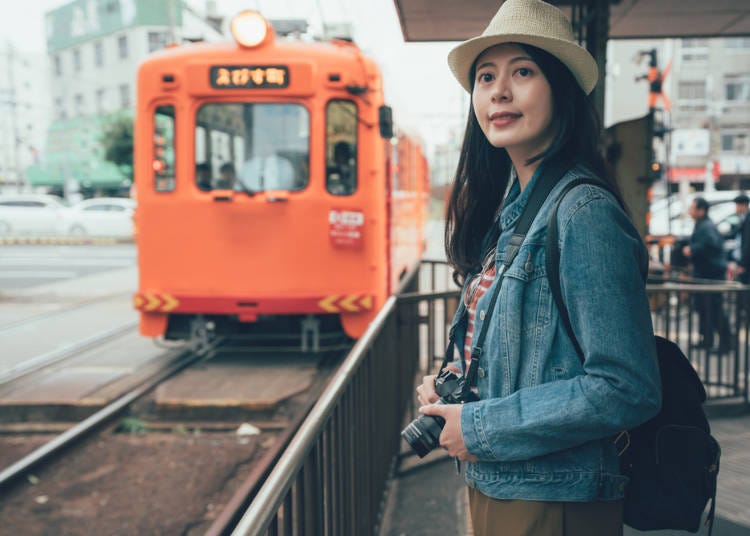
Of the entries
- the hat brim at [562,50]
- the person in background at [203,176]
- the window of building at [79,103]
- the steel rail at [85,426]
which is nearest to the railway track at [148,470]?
the steel rail at [85,426]

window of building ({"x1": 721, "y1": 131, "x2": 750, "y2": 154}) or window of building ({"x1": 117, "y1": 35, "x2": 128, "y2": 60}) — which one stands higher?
window of building ({"x1": 117, "y1": 35, "x2": 128, "y2": 60})

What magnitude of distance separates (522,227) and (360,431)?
1643 mm

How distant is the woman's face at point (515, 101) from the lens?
1482 mm

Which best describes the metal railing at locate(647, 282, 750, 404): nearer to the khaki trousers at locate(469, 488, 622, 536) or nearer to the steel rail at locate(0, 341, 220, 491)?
the khaki trousers at locate(469, 488, 622, 536)

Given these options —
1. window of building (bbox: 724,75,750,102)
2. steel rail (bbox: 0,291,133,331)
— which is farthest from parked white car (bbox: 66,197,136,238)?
window of building (bbox: 724,75,750,102)

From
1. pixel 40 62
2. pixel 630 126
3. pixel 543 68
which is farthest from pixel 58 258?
pixel 40 62

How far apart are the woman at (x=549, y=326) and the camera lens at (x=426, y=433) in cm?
8

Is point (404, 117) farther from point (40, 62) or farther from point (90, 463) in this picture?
point (40, 62)

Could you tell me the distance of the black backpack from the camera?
4.78 feet

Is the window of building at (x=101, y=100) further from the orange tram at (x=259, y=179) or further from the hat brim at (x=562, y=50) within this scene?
the hat brim at (x=562, y=50)

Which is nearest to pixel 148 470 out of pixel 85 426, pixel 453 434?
pixel 85 426

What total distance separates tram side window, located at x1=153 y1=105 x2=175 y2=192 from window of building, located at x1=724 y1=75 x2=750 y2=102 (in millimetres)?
36817

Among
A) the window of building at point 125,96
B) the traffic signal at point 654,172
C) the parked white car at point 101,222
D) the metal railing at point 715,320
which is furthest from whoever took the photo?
the window of building at point 125,96

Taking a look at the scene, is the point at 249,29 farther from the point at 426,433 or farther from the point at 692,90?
the point at 692,90
